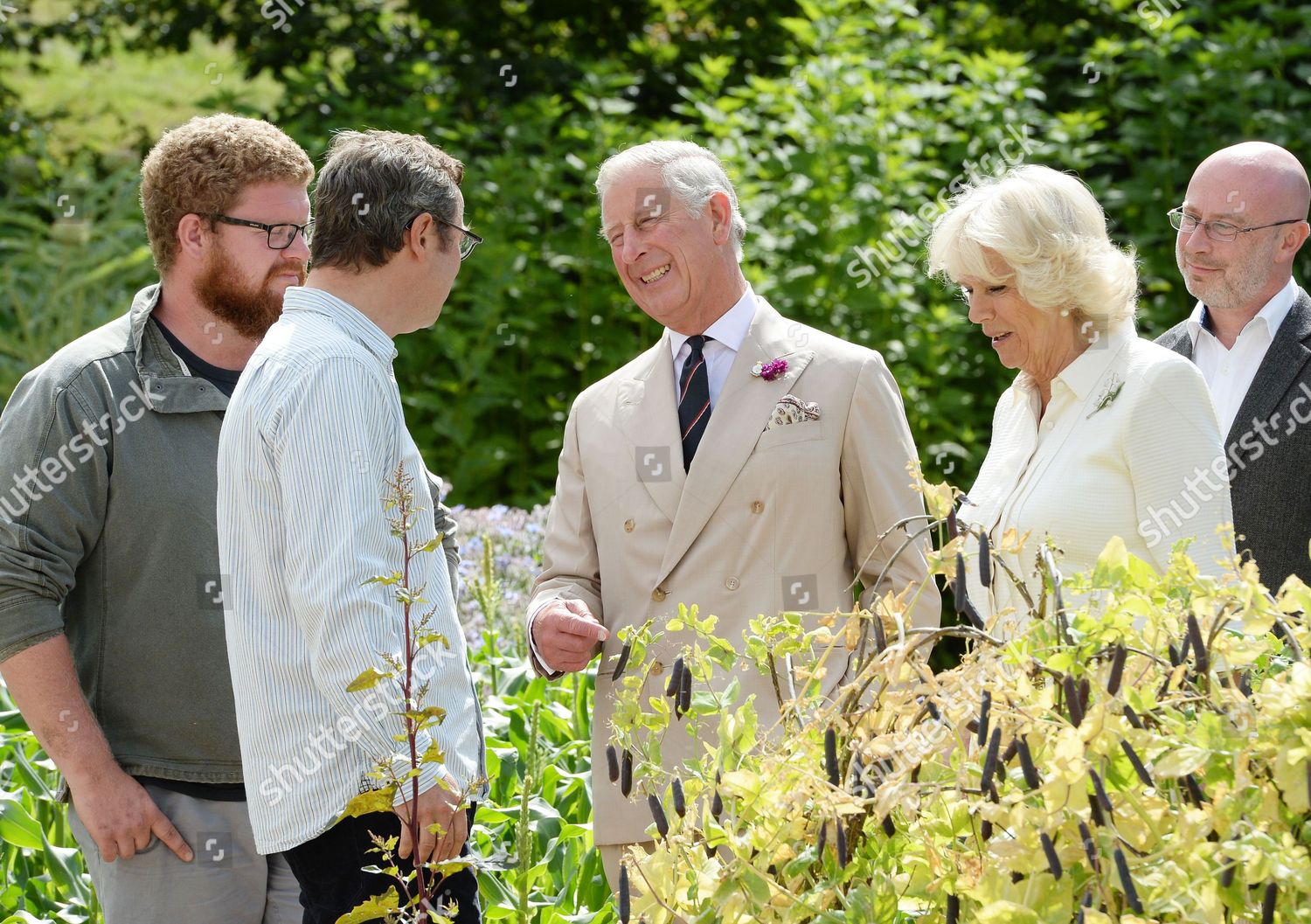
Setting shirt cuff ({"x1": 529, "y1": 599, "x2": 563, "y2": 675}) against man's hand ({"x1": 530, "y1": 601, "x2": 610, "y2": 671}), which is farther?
shirt cuff ({"x1": 529, "y1": 599, "x2": 563, "y2": 675})

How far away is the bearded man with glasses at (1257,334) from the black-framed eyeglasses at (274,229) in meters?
2.16

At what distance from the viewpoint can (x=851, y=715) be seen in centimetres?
135

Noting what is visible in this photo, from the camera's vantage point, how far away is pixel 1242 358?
335 cm

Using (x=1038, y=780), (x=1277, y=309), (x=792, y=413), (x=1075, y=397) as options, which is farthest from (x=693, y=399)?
(x=1038, y=780)

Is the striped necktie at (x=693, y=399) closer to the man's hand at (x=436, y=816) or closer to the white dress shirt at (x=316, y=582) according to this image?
the white dress shirt at (x=316, y=582)

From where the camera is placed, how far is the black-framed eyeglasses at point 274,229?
9.05ft

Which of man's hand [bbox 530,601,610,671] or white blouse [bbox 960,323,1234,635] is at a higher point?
white blouse [bbox 960,323,1234,635]

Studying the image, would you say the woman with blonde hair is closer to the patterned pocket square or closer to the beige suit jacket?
the beige suit jacket

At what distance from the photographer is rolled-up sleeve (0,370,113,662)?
246cm

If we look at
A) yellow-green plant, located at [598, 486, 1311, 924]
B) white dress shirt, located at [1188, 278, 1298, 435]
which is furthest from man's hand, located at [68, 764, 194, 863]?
white dress shirt, located at [1188, 278, 1298, 435]

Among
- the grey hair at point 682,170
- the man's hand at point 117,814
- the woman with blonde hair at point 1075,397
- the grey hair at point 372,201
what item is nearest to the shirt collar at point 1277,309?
the woman with blonde hair at point 1075,397

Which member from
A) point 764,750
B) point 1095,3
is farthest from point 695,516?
point 1095,3

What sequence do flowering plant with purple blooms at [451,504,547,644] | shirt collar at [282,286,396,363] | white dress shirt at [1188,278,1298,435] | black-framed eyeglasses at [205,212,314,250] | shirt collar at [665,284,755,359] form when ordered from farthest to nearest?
flowering plant with purple blooms at [451,504,547,644]
white dress shirt at [1188,278,1298,435]
shirt collar at [665,284,755,359]
black-framed eyeglasses at [205,212,314,250]
shirt collar at [282,286,396,363]

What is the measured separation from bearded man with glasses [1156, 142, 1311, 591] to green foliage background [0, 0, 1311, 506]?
7.97ft
